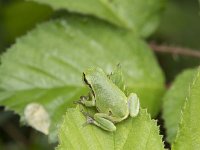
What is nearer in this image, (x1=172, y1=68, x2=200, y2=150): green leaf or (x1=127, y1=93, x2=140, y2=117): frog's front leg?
(x1=172, y1=68, x2=200, y2=150): green leaf

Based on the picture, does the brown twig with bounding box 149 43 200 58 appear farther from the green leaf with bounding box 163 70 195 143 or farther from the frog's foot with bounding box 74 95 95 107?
the frog's foot with bounding box 74 95 95 107

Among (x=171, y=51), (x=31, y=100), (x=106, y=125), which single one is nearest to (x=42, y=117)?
(x=31, y=100)

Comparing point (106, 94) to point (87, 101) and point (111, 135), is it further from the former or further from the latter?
point (111, 135)

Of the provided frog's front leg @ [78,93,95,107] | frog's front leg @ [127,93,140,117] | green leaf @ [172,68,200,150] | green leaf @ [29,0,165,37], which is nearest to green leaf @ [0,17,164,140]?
green leaf @ [29,0,165,37]

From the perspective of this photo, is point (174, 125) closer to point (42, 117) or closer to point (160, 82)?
point (160, 82)

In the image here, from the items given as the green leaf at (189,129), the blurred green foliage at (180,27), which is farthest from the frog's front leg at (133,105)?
the blurred green foliage at (180,27)

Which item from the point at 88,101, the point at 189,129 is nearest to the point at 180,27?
the point at 88,101
